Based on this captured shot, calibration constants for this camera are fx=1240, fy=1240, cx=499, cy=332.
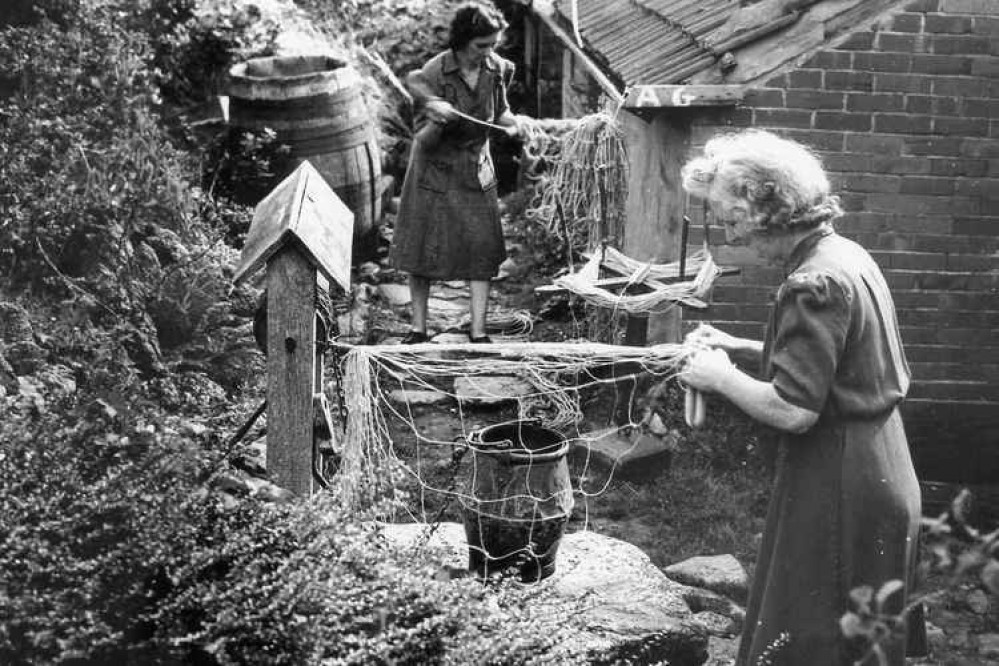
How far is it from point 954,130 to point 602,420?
2.52 metres

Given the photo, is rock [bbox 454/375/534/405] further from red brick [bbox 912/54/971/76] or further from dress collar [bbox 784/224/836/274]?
dress collar [bbox 784/224/836/274]

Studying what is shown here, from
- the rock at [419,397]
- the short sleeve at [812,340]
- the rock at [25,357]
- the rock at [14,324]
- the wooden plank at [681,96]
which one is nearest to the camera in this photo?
the short sleeve at [812,340]

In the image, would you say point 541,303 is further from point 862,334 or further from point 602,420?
point 862,334

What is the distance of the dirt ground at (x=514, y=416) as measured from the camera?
5.32 metres

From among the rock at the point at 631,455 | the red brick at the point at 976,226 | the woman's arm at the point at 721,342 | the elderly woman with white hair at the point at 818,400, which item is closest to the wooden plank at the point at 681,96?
the red brick at the point at 976,226

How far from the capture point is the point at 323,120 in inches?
365

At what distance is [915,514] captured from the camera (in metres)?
3.45

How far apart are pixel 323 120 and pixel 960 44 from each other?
4.65 meters

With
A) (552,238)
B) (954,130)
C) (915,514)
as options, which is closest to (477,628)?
(915,514)

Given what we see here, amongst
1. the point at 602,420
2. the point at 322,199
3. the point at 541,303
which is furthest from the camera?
the point at 541,303

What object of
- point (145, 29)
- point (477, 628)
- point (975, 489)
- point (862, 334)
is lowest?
point (975, 489)

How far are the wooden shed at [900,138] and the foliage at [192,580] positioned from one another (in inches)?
133

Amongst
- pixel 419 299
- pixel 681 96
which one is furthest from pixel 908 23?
pixel 419 299

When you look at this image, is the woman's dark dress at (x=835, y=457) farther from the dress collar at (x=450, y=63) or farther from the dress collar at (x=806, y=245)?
the dress collar at (x=450, y=63)
